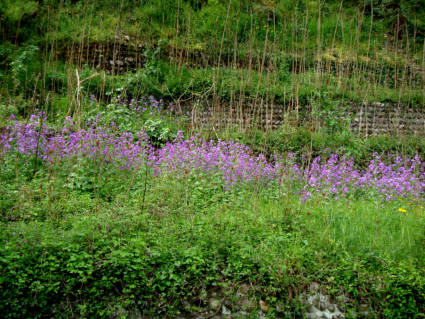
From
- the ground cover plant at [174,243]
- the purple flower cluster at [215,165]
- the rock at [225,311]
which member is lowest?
the rock at [225,311]

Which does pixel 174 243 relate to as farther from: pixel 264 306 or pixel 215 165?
pixel 215 165

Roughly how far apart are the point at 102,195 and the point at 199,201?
47.3 inches

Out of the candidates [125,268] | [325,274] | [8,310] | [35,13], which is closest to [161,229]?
[125,268]

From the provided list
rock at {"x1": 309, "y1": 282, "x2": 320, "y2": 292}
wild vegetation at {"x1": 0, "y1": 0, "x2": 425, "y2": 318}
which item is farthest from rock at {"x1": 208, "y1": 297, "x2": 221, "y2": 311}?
rock at {"x1": 309, "y1": 282, "x2": 320, "y2": 292}

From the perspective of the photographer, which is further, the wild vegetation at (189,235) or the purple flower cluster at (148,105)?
the purple flower cluster at (148,105)

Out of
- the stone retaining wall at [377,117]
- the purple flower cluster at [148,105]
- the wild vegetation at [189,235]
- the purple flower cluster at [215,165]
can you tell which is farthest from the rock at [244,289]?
the stone retaining wall at [377,117]

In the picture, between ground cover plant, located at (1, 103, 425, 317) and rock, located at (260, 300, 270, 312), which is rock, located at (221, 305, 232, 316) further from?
rock, located at (260, 300, 270, 312)

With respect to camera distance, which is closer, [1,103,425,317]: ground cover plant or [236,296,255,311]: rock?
[1,103,425,317]: ground cover plant

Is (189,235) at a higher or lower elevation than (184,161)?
lower

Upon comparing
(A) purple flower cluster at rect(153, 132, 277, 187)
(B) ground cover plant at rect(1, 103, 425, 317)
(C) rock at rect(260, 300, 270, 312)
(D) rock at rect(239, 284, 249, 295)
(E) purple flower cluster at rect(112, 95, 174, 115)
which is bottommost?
(C) rock at rect(260, 300, 270, 312)

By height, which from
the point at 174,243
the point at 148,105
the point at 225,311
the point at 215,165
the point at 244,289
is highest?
the point at 148,105

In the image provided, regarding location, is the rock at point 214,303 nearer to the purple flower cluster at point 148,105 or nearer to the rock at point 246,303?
the rock at point 246,303

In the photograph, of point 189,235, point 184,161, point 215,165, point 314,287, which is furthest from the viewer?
point 215,165

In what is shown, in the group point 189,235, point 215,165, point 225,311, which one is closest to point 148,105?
point 215,165
